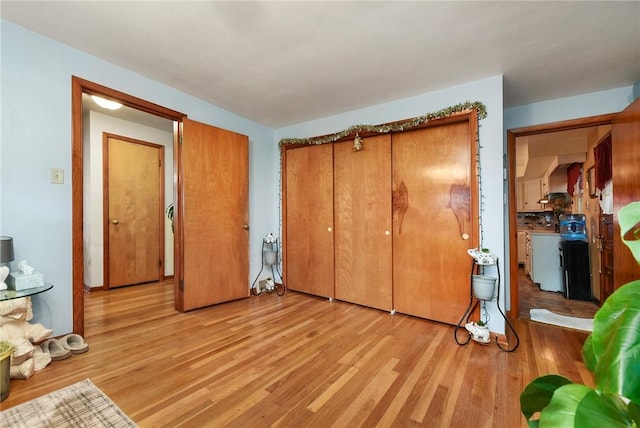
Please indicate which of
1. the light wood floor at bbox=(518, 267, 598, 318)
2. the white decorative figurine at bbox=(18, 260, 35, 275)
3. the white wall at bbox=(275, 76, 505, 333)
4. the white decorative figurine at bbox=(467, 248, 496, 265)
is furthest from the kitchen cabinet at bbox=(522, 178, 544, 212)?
the white decorative figurine at bbox=(18, 260, 35, 275)

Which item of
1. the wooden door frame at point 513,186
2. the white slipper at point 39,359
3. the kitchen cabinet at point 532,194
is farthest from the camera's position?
the kitchen cabinet at point 532,194

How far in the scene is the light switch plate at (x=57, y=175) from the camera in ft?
6.59

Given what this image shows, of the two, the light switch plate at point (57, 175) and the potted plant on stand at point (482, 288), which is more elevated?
the light switch plate at point (57, 175)

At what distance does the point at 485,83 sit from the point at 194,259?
3.36 meters

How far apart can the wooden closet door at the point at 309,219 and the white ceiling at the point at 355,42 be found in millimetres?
1012

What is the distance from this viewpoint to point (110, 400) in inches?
58.2

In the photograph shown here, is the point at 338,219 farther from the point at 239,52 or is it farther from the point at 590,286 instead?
the point at 590,286

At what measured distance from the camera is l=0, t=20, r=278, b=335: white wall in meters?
1.83

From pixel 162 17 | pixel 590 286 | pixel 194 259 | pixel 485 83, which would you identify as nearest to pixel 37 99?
pixel 162 17

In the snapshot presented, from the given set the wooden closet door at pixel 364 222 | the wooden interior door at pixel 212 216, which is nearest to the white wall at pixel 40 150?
the wooden interior door at pixel 212 216

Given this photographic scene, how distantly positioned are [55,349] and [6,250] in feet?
2.54

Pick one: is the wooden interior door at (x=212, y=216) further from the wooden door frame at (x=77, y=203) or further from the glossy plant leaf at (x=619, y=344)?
the glossy plant leaf at (x=619, y=344)

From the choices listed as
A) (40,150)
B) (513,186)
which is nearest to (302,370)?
(40,150)

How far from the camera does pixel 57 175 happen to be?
203 centimetres
